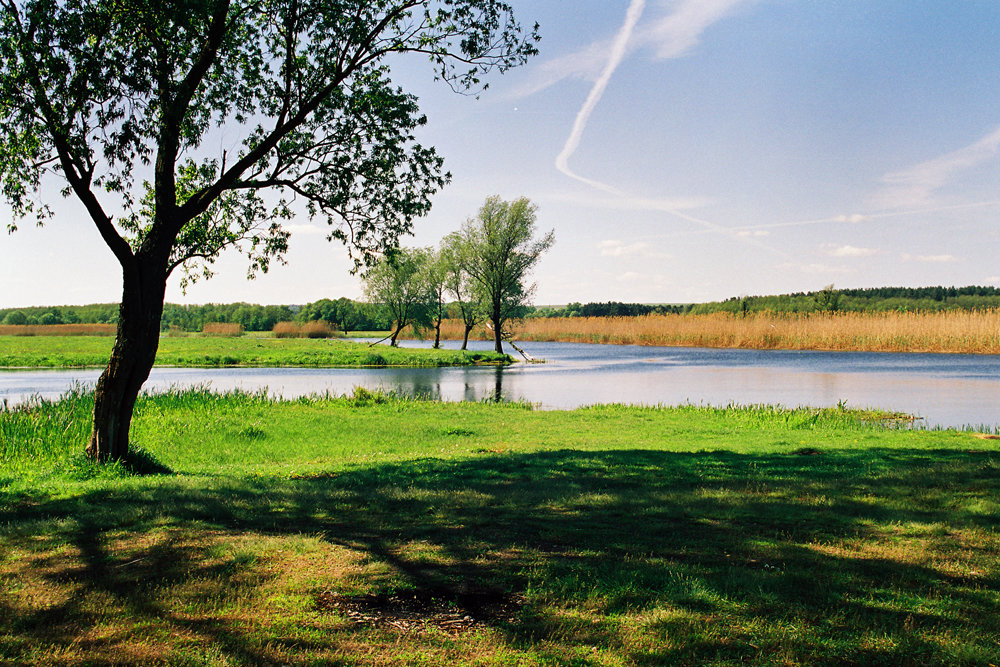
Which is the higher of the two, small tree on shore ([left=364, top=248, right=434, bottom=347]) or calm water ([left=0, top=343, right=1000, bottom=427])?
small tree on shore ([left=364, top=248, right=434, bottom=347])

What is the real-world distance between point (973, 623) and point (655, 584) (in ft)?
7.48

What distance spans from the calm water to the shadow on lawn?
1719 cm

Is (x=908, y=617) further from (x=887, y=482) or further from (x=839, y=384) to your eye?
(x=839, y=384)

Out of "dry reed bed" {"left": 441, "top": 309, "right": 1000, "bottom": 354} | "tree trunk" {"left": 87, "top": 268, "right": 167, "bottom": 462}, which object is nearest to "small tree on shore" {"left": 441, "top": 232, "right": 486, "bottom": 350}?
"dry reed bed" {"left": 441, "top": 309, "right": 1000, "bottom": 354}

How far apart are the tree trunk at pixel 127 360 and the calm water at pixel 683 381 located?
1829 cm

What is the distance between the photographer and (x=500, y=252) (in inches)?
2440

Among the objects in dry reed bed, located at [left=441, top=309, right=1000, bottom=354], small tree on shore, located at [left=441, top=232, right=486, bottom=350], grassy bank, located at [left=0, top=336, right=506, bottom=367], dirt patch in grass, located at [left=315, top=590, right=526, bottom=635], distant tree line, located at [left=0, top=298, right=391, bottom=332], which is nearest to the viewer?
dirt patch in grass, located at [left=315, top=590, right=526, bottom=635]

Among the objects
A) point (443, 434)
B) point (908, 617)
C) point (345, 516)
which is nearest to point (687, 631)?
point (908, 617)

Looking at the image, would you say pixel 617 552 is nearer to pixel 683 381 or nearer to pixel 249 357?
pixel 683 381

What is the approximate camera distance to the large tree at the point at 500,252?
6162 centimetres

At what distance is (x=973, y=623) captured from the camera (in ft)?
15.6

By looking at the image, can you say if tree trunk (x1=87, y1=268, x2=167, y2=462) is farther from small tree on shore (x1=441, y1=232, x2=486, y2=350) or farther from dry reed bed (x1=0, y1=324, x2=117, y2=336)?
dry reed bed (x1=0, y1=324, x2=117, y2=336)

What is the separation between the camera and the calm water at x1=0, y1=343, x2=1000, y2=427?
2812 cm

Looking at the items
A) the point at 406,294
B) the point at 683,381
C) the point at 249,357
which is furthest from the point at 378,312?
the point at 683,381
